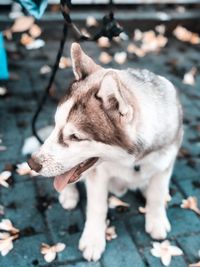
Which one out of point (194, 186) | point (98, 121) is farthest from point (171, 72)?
point (98, 121)

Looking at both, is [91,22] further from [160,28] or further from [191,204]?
[191,204]

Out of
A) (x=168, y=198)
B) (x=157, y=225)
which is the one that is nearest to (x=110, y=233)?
(x=157, y=225)

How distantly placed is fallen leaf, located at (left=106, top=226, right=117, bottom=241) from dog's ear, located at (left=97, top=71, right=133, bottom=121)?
3.64 ft

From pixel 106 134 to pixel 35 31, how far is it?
11.4 feet

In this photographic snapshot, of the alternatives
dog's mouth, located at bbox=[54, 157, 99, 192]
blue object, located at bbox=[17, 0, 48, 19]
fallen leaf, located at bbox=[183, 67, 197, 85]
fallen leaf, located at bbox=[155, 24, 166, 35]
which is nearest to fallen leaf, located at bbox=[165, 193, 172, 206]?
dog's mouth, located at bbox=[54, 157, 99, 192]

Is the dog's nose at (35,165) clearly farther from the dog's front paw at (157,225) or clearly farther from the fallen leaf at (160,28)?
the fallen leaf at (160,28)

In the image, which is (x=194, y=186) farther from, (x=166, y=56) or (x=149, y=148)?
(x=166, y=56)

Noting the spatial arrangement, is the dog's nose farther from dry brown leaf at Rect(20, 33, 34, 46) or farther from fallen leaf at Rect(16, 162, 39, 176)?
dry brown leaf at Rect(20, 33, 34, 46)

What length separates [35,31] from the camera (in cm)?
531

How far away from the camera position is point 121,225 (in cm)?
302

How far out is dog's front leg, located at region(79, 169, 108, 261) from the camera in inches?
106

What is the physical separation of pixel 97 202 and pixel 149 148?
0.60 metres

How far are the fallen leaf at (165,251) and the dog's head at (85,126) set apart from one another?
856 millimetres

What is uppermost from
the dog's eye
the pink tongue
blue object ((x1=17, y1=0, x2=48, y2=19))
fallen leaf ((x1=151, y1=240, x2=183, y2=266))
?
blue object ((x1=17, y1=0, x2=48, y2=19))
